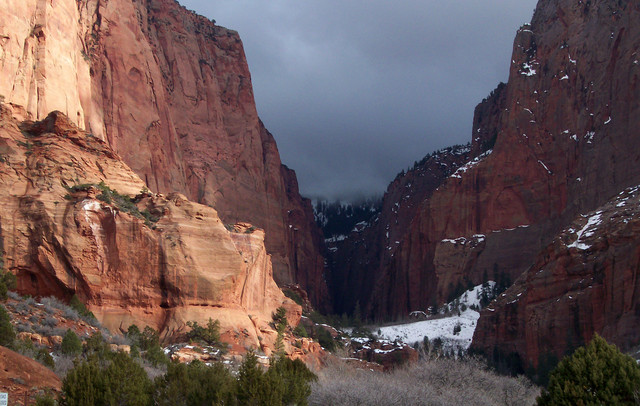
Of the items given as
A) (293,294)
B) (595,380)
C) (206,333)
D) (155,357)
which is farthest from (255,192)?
(595,380)

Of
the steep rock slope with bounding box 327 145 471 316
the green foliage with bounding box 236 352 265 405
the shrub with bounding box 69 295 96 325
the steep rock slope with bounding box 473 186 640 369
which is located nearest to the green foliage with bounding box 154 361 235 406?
the green foliage with bounding box 236 352 265 405

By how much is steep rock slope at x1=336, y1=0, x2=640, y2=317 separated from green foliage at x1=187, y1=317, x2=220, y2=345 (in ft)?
186

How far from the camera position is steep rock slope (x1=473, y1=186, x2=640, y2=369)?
67.3 m

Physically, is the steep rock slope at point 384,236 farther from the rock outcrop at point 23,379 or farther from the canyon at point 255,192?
the rock outcrop at point 23,379

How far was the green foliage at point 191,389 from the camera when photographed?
79.6 feet

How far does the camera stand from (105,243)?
4541 cm

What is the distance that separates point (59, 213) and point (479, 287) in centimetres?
8191

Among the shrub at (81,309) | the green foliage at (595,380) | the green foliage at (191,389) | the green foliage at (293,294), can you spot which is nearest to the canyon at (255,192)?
the shrub at (81,309)

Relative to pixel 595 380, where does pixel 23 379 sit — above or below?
below

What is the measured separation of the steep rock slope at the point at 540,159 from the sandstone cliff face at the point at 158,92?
23.8m

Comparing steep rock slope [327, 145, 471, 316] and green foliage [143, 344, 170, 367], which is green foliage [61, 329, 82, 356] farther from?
steep rock slope [327, 145, 471, 316]

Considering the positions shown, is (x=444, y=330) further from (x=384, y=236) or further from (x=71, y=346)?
(x=71, y=346)

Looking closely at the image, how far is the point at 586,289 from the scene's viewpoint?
237ft

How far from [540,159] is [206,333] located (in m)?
82.3
